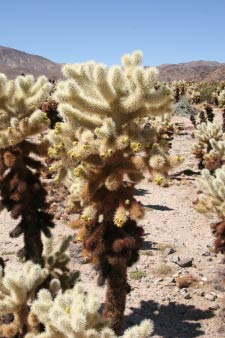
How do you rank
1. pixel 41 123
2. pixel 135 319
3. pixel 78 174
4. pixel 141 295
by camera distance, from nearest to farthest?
pixel 78 174 → pixel 41 123 → pixel 135 319 → pixel 141 295

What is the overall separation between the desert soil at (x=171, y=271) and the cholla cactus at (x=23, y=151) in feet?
10.2

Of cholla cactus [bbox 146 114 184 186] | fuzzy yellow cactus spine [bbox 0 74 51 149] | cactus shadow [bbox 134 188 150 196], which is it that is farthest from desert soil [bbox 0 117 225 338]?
fuzzy yellow cactus spine [bbox 0 74 51 149]

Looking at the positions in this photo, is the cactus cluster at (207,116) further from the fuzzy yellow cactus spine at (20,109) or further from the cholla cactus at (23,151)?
the fuzzy yellow cactus spine at (20,109)

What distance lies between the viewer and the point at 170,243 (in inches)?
556

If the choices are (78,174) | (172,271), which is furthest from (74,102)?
(172,271)

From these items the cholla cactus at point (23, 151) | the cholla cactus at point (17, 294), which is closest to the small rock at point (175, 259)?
the cholla cactus at point (23, 151)

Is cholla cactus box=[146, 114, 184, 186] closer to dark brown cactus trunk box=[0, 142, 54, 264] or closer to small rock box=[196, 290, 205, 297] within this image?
dark brown cactus trunk box=[0, 142, 54, 264]

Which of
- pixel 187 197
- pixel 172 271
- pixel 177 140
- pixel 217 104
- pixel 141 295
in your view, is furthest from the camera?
pixel 217 104

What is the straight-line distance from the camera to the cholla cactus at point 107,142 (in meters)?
5.93

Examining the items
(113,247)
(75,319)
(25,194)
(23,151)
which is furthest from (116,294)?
(23,151)

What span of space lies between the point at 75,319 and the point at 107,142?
233 cm

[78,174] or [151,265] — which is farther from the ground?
[78,174]

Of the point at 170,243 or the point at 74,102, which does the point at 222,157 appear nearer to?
the point at 170,243

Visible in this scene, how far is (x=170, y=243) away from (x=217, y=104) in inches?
1372
